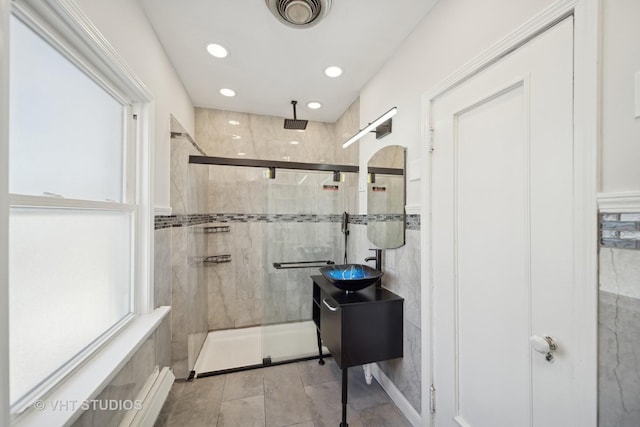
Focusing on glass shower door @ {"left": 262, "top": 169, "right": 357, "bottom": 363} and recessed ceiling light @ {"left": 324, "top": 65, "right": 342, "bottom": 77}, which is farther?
glass shower door @ {"left": 262, "top": 169, "right": 357, "bottom": 363}

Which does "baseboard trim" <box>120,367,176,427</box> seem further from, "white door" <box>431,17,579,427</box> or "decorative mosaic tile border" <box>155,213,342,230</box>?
"white door" <box>431,17,579,427</box>

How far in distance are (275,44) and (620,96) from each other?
1.78 meters

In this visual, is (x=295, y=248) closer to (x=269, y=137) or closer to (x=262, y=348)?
(x=262, y=348)

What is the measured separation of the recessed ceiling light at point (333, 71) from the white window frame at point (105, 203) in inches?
52.0

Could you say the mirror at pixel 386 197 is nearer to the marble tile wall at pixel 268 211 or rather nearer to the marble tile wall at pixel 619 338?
the marble tile wall at pixel 268 211

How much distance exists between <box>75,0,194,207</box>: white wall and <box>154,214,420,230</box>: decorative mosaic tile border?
163 mm

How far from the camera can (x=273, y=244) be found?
243 centimetres

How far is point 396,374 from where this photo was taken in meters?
→ 1.76

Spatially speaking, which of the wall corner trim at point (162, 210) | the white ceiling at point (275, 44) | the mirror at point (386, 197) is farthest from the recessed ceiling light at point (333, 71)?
the wall corner trim at point (162, 210)

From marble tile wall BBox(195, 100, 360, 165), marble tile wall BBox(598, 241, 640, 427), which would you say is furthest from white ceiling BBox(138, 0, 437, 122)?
marble tile wall BBox(598, 241, 640, 427)

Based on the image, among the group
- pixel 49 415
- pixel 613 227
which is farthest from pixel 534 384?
pixel 49 415

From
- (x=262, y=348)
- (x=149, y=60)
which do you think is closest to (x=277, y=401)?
(x=262, y=348)

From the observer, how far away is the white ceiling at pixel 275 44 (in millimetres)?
1389

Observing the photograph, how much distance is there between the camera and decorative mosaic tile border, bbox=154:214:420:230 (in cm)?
162
